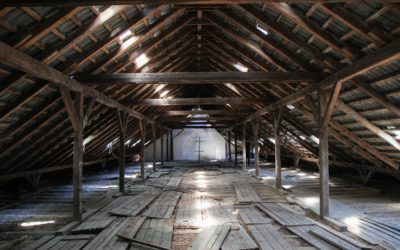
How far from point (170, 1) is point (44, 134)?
610 cm

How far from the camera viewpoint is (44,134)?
26.8ft

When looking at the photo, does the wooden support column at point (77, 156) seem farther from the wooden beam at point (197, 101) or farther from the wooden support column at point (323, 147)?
the wooden support column at point (323, 147)

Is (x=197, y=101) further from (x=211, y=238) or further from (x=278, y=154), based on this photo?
(x=211, y=238)

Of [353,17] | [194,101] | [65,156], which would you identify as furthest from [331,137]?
[65,156]

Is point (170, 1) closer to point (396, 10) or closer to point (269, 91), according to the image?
point (396, 10)

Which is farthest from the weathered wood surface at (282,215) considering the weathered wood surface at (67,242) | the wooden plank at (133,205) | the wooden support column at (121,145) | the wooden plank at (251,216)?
the wooden support column at (121,145)

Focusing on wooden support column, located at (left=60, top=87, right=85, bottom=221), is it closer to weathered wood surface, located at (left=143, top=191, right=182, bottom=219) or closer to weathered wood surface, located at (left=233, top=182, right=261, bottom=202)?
weathered wood surface, located at (left=143, top=191, right=182, bottom=219)

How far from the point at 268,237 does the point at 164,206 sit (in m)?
3.51

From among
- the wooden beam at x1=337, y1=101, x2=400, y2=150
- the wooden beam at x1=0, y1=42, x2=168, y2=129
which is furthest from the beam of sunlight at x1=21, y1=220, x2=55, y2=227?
the wooden beam at x1=337, y1=101, x2=400, y2=150

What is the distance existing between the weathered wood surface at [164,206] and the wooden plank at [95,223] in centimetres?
91

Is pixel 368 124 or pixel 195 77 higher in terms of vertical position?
pixel 195 77

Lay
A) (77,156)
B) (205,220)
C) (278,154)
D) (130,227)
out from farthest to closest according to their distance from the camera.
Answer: (278,154), (77,156), (205,220), (130,227)

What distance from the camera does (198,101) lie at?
1152 cm

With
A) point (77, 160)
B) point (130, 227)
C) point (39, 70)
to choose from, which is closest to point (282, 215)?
point (130, 227)
